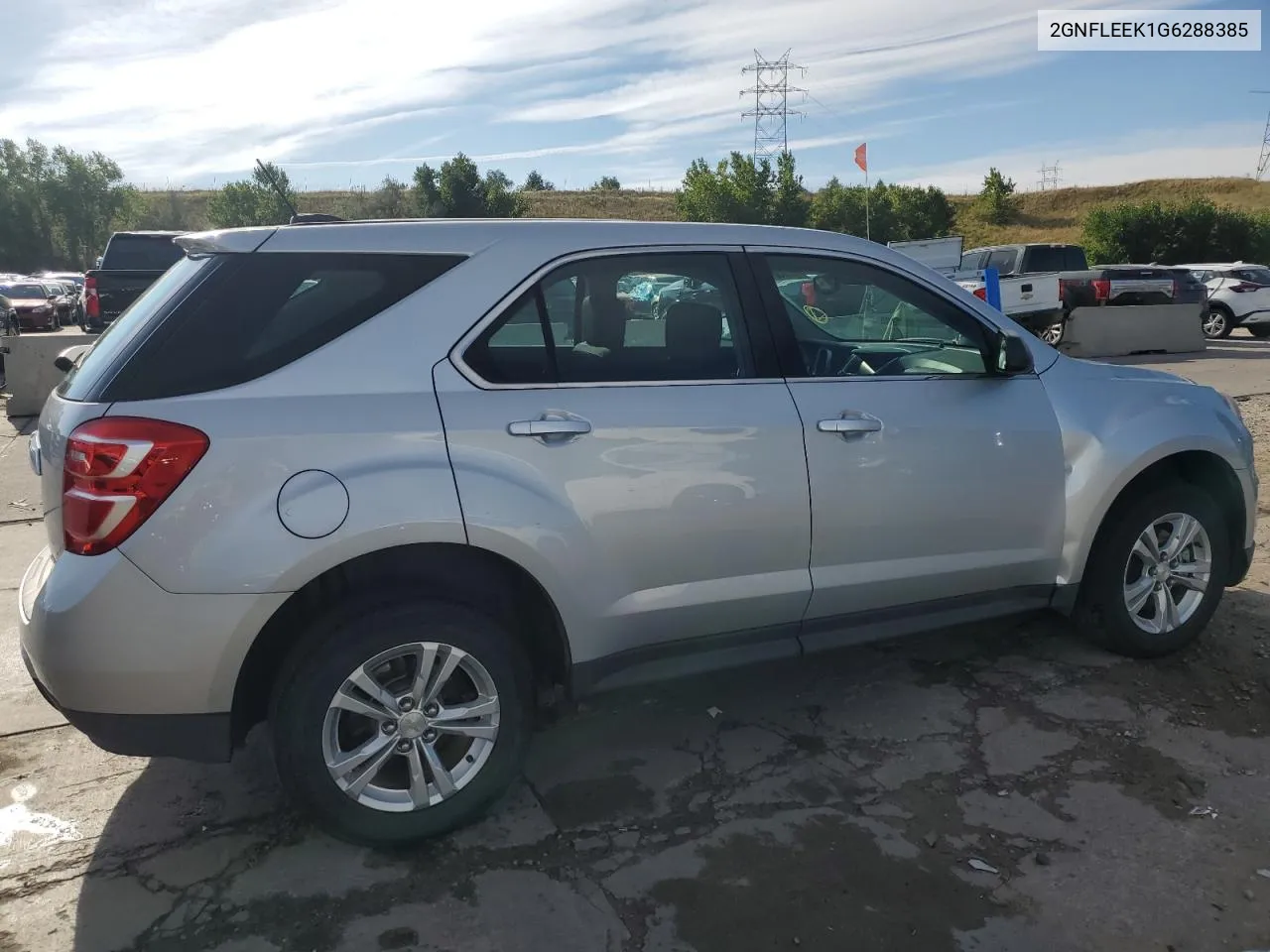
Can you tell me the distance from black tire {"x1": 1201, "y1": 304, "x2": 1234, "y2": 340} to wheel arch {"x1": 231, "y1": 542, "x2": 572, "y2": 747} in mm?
22547

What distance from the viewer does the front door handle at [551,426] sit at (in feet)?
9.36

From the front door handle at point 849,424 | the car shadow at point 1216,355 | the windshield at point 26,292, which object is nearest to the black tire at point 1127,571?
the front door handle at point 849,424

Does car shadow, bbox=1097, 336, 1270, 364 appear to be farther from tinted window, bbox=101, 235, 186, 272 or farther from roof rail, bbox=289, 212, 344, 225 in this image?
roof rail, bbox=289, 212, 344, 225

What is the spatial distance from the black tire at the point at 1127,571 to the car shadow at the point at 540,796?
12 cm

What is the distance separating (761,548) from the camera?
3221 millimetres

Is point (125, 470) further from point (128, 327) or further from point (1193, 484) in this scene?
point (1193, 484)


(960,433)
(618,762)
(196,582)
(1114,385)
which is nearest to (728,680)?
(618,762)

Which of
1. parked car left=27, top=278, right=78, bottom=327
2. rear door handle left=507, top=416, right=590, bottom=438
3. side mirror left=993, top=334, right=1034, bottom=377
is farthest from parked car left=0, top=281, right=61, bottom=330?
side mirror left=993, top=334, right=1034, bottom=377

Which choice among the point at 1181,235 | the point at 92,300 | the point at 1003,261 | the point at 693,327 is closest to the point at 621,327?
the point at 693,327

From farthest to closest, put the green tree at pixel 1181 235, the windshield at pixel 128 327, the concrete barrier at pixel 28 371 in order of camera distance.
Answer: the green tree at pixel 1181 235 < the concrete barrier at pixel 28 371 < the windshield at pixel 128 327

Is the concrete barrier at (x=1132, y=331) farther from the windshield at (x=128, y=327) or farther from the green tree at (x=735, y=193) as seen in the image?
the green tree at (x=735, y=193)

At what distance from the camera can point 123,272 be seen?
37.4ft

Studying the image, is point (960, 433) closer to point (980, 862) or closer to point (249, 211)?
point (980, 862)

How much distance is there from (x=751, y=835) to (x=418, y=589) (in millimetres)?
1287
